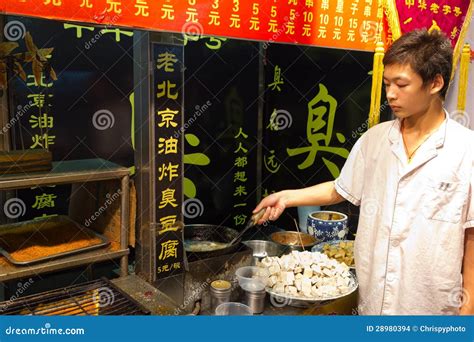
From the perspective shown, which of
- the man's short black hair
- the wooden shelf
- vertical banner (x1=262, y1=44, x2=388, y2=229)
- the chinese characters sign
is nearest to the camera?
the chinese characters sign

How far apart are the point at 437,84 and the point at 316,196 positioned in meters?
0.78

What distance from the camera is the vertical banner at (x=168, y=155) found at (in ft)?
7.90

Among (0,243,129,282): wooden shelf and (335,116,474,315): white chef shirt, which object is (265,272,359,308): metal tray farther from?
(0,243,129,282): wooden shelf

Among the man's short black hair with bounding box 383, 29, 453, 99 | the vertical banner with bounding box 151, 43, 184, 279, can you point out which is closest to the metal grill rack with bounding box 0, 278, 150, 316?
the vertical banner with bounding box 151, 43, 184, 279

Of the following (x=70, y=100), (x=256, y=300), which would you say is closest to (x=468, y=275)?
(x=256, y=300)

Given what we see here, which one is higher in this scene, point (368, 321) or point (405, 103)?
point (405, 103)

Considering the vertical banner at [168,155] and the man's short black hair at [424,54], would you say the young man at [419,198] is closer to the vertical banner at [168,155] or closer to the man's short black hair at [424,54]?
the man's short black hair at [424,54]

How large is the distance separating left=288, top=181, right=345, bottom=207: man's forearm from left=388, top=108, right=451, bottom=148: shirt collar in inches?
15.6

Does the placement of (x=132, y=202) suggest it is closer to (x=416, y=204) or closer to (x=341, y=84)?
(x=416, y=204)

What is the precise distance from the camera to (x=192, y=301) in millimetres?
2639

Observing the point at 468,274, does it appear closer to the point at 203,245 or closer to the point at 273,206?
the point at 273,206

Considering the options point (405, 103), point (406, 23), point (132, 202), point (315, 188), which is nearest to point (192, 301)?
point (132, 202)

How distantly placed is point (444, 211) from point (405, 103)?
50cm

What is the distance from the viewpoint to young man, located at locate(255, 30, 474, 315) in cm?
198
